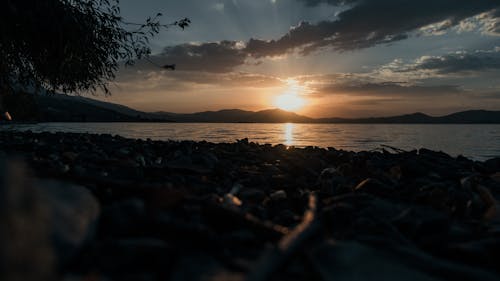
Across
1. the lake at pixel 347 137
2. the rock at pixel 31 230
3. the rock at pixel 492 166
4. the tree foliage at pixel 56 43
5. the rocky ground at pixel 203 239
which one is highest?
the tree foliage at pixel 56 43

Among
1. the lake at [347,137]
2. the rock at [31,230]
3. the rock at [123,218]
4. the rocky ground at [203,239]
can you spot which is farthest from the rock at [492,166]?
the lake at [347,137]

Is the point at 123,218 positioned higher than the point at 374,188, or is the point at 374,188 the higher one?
the point at 123,218

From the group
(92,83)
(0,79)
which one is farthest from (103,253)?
(92,83)

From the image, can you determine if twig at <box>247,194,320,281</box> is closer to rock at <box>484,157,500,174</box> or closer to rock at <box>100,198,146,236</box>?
rock at <box>100,198,146,236</box>

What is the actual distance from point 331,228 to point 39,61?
1301 cm

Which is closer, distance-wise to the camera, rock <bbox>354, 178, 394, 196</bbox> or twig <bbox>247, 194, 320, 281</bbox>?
twig <bbox>247, 194, 320, 281</bbox>

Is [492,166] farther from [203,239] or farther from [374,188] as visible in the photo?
[203,239]

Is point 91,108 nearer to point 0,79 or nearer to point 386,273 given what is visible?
point 0,79

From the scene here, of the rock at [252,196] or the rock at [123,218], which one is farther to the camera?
the rock at [252,196]

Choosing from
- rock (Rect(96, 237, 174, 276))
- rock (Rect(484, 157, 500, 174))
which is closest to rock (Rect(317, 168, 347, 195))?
rock (Rect(96, 237, 174, 276))

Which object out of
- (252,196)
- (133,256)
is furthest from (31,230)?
(252,196)

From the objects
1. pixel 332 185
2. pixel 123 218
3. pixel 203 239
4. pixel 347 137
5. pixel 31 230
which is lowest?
pixel 347 137

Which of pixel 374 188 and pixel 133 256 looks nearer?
pixel 133 256

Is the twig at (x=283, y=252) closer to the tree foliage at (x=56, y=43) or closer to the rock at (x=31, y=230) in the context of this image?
the rock at (x=31, y=230)
